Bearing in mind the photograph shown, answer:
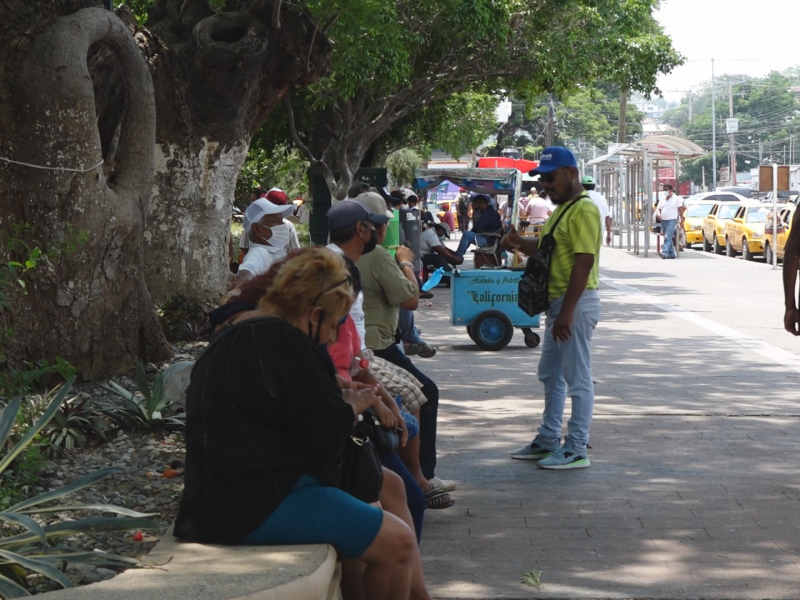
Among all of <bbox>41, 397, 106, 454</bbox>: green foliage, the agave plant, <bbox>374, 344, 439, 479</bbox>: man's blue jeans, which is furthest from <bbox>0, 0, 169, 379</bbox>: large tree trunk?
the agave plant

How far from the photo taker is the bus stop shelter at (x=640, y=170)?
3048 centimetres

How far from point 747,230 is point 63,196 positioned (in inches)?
949

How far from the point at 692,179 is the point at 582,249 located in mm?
124425

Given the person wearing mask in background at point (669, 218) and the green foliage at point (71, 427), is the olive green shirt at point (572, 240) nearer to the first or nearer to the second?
the green foliage at point (71, 427)

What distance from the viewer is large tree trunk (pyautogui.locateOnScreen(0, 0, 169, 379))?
7785 millimetres

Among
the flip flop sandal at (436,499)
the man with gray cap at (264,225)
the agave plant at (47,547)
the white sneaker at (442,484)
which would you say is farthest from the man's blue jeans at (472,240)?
the agave plant at (47,547)

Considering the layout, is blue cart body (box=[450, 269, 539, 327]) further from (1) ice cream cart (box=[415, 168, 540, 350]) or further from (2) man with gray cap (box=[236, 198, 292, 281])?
(2) man with gray cap (box=[236, 198, 292, 281])

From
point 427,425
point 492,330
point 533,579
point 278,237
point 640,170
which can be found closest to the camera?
point 533,579

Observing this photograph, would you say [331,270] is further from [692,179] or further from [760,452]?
[692,179]

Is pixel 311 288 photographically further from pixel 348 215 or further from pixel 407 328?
pixel 407 328

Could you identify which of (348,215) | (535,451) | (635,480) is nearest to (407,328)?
Answer: (535,451)

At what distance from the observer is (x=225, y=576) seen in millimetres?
3688

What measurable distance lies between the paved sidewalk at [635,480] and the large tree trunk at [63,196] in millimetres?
2559

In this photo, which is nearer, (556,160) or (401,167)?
(556,160)
